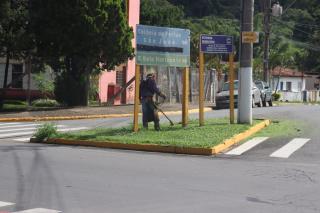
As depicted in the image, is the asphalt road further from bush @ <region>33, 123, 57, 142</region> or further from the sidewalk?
the sidewalk

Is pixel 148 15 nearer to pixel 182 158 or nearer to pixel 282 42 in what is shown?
pixel 282 42

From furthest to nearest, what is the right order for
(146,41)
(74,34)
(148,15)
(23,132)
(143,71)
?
(148,15)
(143,71)
(74,34)
(23,132)
(146,41)

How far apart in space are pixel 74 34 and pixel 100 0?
198 centimetres

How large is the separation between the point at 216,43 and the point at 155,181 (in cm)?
929

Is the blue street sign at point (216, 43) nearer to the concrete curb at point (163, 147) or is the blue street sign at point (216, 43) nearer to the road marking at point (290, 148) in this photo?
the concrete curb at point (163, 147)

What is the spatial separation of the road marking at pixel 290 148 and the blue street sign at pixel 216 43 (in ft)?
13.0

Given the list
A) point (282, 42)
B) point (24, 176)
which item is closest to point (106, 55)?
point (24, 176)

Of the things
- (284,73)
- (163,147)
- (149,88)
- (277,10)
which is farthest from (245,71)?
(284,73)

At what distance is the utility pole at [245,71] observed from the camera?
1878 cm

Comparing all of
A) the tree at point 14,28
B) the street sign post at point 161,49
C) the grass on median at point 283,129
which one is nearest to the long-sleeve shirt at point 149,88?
the street sign post at point 161,49

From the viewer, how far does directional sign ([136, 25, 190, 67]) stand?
17.7 meters

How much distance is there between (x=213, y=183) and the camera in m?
10.2

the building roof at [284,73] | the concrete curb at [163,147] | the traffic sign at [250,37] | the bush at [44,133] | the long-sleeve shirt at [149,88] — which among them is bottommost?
the concrete curb at [163,147]

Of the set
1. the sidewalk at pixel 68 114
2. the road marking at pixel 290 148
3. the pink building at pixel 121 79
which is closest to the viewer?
the road marking at pixel 290 148
